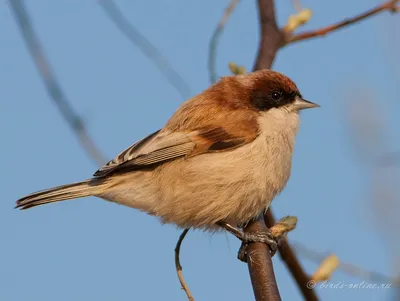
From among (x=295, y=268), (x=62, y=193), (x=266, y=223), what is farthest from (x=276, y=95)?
(x=62, y=193)

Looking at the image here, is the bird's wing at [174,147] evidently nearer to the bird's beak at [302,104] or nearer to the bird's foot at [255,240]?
the bird's beak at [302,104]

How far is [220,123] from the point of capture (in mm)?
4566

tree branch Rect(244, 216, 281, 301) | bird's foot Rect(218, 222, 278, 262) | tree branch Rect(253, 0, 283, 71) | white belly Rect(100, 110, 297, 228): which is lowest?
tree branch Rect(244, 216, 281, 301)

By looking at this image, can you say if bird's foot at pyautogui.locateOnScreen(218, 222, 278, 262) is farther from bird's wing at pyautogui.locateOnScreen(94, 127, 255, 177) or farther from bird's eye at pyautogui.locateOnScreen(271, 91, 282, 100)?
bird's eye at pyautogui.locateOnScreen(271, 91, 282, 100)

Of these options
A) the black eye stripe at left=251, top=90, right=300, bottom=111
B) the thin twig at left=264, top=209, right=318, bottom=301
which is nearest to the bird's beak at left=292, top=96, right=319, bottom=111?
the black eye stripe at left=251, top=90, right=300, bottom=111

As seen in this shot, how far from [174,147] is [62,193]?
76 cm

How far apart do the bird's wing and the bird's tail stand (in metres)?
0.10

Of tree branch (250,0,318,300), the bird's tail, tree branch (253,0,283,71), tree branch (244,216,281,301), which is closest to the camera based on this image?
tree branch (244,216,281,301)

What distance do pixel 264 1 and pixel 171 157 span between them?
124 cm

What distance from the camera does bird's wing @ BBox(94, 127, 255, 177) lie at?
4.41m

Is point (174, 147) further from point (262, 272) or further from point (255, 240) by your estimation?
point (262, 272)

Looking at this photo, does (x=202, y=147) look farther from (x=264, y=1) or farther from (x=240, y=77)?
(x=264, y=1)

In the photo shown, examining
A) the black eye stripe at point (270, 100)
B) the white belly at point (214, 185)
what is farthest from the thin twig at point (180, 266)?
the black eye stripe at point (270, 100)

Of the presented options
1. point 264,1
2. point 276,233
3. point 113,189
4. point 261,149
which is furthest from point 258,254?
point 264,1
